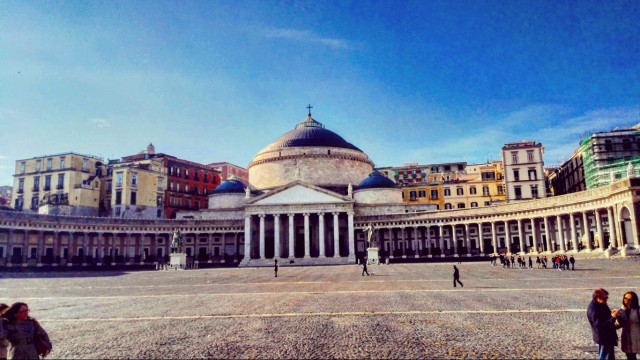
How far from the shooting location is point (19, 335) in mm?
7766

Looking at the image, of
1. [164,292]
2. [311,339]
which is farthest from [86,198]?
[311,339]

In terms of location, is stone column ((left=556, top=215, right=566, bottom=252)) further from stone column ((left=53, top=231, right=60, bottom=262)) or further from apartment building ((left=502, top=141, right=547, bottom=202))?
stone column ((left=53, top=231, right=60, bottom=262))

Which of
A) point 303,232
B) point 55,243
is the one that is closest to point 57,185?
point 55,243

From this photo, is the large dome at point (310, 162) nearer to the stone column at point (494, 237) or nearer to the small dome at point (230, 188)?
the small dome at point (230, 188)

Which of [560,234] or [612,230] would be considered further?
[560,234]

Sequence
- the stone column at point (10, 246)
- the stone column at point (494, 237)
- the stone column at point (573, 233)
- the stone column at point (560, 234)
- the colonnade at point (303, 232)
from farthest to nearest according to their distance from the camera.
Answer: the colonnade at point (303, 232)
the stone column at point (494, 237)
the stone column at point (10, 246)
the stone column at point (560, 234)
the stone column at point (573, 233)

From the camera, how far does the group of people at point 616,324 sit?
7.98 m

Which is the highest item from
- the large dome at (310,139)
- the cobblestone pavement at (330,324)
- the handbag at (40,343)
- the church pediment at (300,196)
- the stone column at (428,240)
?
the large dome at (310,139)

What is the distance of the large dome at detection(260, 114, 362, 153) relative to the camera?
8638cm

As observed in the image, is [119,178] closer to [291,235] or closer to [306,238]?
[291,235]

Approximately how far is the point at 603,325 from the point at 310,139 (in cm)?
7953

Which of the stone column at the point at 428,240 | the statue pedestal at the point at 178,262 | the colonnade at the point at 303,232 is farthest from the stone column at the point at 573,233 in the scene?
the statue pedestal at the point at 178,262

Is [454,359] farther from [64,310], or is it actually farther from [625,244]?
[625,244]

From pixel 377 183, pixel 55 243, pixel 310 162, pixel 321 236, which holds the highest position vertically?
pixel 310 162
